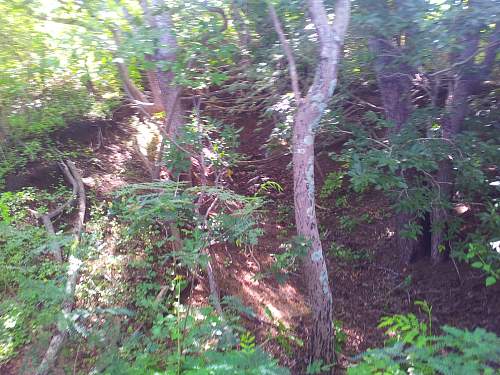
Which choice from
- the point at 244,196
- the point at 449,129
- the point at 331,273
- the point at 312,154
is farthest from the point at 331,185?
the point at 312,154

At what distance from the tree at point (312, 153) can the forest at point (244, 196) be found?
20 mm

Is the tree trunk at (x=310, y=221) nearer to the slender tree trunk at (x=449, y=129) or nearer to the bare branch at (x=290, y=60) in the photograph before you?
the bare branch at (x=290, y=60)

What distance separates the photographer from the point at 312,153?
4.82 metres

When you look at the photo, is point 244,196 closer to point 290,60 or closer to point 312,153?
point 312,153

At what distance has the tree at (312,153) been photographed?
15.3ft

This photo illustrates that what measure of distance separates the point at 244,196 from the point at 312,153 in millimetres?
1815

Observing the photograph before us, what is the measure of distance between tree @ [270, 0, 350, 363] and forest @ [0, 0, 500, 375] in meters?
0.02

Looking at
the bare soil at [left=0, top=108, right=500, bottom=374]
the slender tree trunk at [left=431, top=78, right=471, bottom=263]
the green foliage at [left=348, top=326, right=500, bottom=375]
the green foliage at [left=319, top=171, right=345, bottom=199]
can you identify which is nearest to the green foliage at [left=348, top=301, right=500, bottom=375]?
the green foliage at [left=348, top=326, right=500, bottom=375]

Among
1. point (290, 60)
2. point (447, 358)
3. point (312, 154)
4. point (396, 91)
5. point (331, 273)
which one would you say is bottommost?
point (331, 273)

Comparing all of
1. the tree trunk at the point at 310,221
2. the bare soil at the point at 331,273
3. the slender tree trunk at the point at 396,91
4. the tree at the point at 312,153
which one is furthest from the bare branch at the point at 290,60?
the bare soil at the point at 331,273

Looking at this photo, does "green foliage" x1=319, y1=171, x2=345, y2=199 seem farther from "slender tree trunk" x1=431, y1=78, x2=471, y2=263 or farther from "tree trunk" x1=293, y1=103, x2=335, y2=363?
"tree trunk" x1=293, y1=103, x2=335, y2=363

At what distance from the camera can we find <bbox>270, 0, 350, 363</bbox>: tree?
184 inches

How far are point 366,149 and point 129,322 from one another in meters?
3.31

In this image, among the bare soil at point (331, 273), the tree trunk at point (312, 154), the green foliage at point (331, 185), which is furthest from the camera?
the green foliage at point (331, 185)
